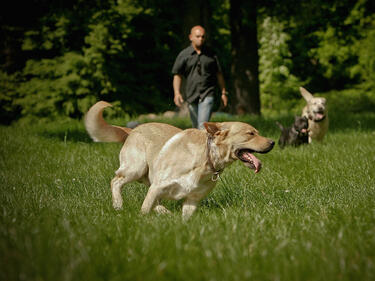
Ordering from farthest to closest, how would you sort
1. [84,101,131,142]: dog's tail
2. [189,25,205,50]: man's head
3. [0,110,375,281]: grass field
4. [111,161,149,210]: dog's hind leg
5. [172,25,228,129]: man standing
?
[172,25,228,129]: man standing → [189,25,205,50]: man's head → [84,101,131,142]: dog's tail → [111,161,149,210]: dog's hind leg → [0,110,375,281]: grass field

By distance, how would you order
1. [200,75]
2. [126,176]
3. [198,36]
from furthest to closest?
[200,75] → [198,36] → [126,176]

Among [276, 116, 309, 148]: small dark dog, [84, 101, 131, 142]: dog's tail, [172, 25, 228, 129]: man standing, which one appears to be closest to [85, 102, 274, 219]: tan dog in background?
[84, 101, 131, 142]: dog's tail

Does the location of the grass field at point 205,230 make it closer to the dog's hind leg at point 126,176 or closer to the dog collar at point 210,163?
the dog's hind leg at point 126,176

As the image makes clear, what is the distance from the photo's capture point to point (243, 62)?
51.3 ft

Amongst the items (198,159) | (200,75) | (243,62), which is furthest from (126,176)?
(243,62)

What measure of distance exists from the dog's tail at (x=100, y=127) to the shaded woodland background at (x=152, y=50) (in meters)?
9.17

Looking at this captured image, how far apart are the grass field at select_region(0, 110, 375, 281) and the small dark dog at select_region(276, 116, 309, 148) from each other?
299cm

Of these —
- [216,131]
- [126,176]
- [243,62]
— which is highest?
[216,131]

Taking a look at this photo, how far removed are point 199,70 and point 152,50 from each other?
17.9m

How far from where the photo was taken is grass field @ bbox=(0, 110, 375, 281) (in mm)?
2535

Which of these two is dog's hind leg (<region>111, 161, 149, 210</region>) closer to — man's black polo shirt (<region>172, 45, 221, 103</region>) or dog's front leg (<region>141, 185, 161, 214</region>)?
dog's front leg (<region>141, 185, 161, 214</region>)

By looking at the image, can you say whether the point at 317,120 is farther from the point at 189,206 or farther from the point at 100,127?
the point at 189,206

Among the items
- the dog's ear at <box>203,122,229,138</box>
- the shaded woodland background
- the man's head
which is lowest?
the shaded woodland background

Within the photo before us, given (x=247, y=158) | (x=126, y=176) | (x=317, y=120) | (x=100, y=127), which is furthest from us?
(x=317, y=120)
